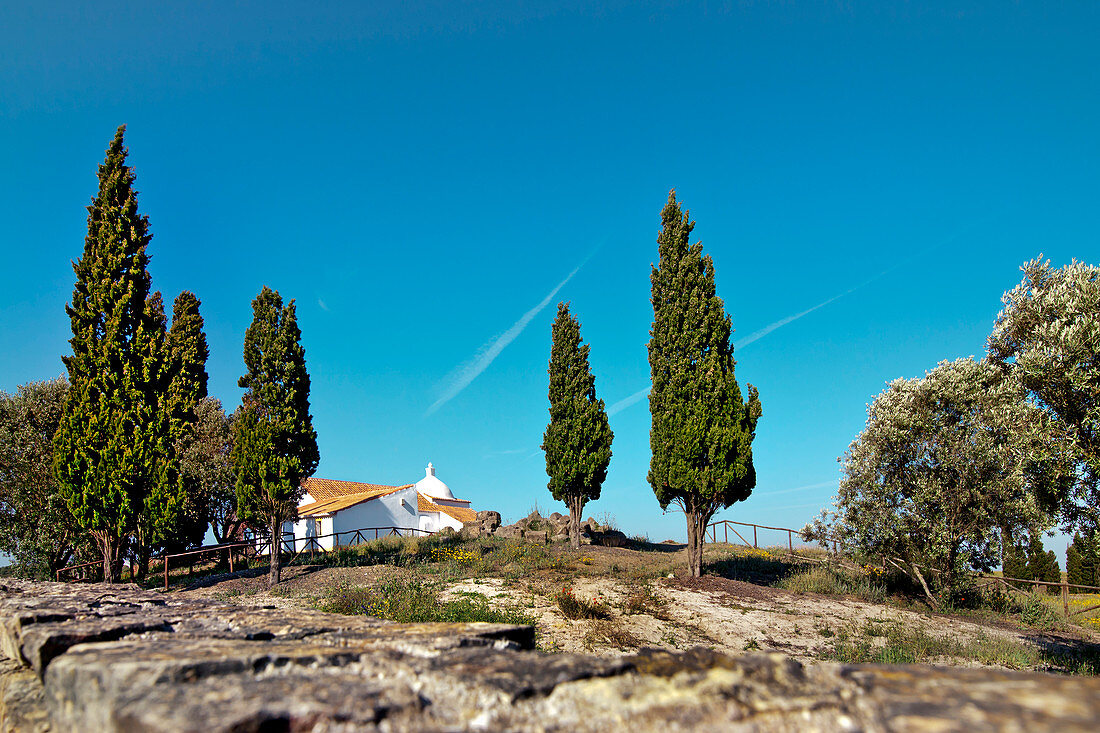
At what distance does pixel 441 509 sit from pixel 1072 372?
1668 inches

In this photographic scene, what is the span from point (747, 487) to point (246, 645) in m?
17.3

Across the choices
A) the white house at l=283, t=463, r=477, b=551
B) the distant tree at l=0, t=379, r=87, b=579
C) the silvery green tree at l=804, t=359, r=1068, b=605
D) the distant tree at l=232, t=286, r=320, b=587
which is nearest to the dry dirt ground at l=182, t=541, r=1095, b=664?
the silvery green tree at l=804, t=359, r=1068, b=605

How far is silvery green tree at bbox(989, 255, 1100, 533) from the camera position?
26.3 feet

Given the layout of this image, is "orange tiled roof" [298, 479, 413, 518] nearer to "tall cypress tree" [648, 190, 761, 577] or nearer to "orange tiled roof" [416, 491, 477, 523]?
"orange tiled roof" [416, 491, 477, 523]

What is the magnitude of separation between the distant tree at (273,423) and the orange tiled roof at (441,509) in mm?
26164

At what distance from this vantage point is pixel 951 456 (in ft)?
47.6

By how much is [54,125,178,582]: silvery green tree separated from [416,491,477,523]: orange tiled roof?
27505mm

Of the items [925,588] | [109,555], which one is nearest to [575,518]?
[925,588]

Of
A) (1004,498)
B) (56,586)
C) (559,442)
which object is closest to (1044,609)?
(1004,498)

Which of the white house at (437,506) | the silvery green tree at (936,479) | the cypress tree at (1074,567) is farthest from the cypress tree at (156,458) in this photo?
the cypress tree at (1074,567)

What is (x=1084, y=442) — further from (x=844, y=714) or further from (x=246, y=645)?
(x=246, y=645)

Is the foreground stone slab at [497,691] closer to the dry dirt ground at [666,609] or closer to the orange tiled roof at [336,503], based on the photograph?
the dry dirt ground at [666,609]

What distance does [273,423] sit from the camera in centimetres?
1897

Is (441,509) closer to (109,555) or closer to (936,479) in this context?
(109,555)
